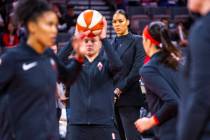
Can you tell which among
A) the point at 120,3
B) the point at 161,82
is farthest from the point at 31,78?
the point at 120,3

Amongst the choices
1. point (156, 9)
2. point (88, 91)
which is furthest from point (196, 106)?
point (156, 9)

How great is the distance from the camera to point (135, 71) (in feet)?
23.8

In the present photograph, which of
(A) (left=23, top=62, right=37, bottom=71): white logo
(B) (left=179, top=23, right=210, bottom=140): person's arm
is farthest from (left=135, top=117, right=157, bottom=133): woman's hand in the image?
(B) (left=179, top=23, right=210, bottom=140): person's arm

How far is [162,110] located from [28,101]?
3.48 feet

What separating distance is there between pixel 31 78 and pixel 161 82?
42.0 inches

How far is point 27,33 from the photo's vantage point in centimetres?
391

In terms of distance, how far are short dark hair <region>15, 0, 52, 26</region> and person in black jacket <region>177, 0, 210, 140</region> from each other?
1105mm

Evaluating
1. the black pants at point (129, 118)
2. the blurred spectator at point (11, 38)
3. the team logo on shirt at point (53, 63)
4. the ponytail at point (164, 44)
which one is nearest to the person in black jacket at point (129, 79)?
the black pants at point (129, 118)

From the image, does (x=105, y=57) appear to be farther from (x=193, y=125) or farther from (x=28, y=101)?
(x=193, y=125)

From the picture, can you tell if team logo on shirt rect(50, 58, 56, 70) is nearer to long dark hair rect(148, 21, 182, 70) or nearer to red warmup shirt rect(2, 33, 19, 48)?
long dark hair rect(148, 21, 182, 70)

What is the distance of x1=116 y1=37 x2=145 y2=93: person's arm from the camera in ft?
23.5

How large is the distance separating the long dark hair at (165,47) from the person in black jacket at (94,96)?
1.00 meters

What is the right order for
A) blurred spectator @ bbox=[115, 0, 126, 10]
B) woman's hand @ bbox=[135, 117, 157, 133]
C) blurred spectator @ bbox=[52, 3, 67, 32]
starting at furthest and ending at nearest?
blurred spectator @ bbox=[115, 0, 126, 10]
blurred spectator @ bbox=[52, 3, 67, 32]
woman's hand @ bbox=[135, 117, 157, 133]

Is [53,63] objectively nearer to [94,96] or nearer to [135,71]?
[94,96]
